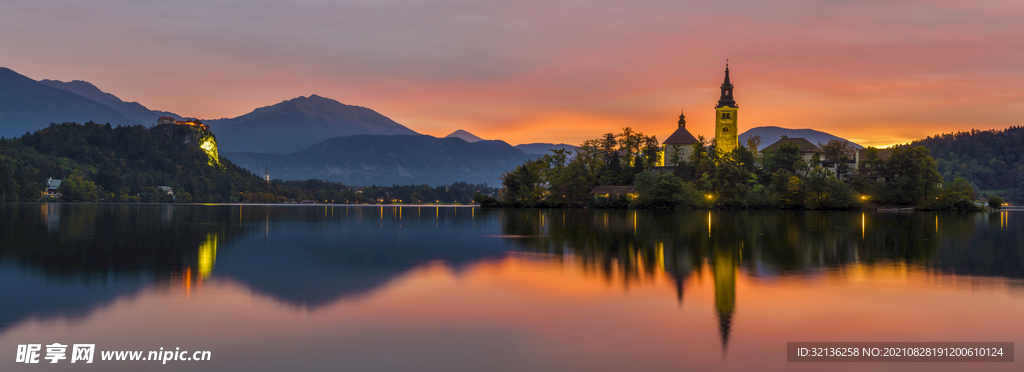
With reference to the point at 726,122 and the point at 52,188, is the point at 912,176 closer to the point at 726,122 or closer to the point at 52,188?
the point at 726,122

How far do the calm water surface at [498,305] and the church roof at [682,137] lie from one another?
12191cm

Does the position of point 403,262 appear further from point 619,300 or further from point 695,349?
point 695,349

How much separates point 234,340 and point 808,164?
11957 centimetres

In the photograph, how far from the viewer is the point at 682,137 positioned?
149 m

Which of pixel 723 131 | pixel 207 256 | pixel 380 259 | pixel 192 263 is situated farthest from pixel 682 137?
pixel 192 263

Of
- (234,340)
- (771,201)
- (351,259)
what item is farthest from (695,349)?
(771,201)

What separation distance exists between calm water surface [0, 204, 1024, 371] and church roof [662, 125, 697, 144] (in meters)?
122

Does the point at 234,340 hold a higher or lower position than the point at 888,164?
lower

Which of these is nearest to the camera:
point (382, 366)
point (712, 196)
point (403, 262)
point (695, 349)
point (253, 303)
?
point (382, 366)

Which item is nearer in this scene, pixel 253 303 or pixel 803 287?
pixel 253 303

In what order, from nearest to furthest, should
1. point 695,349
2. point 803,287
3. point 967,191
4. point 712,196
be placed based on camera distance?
point 695,349 < point 803,287 < point 967,191 < point 712,196

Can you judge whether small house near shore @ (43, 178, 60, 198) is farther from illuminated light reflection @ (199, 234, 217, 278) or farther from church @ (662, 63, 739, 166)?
illuminated light reflection @ (199, 234, 217, 278)

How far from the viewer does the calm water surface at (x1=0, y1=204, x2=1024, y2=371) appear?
1065cm

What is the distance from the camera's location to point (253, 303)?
15383 mm
